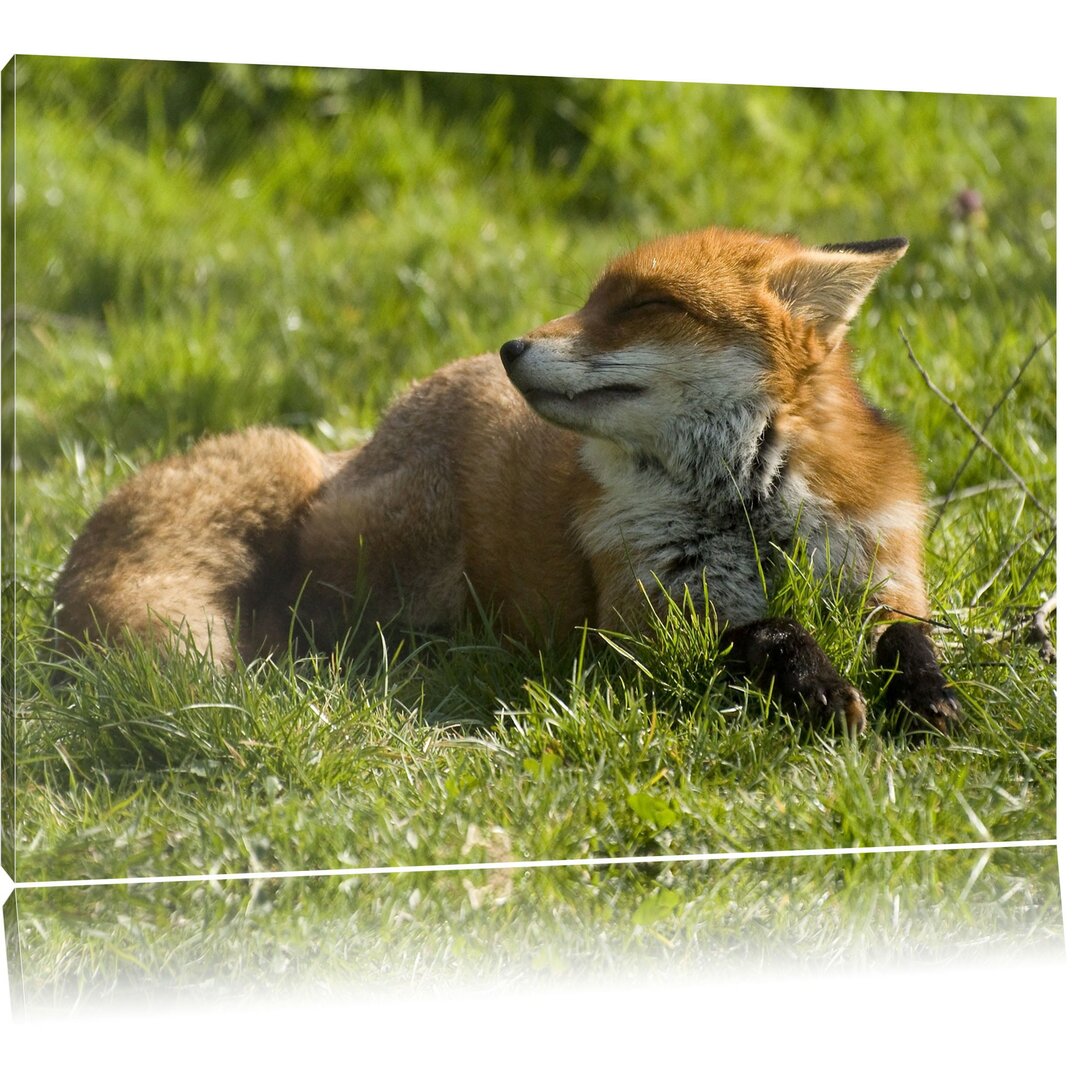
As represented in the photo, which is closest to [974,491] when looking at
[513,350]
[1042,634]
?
[1042,634]

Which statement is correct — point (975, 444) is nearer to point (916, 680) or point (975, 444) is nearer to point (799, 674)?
point (916, 680)

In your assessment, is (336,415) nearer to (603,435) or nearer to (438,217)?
(438,217)

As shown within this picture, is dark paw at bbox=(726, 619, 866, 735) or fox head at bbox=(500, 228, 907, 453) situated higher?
fox head at bbox=(500, 228, 907, 453)

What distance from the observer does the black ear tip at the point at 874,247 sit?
4.50m

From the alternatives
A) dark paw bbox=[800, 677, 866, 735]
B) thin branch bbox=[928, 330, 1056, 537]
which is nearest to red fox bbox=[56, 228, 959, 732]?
dark paw bbox=[800, 677, 866, 735]

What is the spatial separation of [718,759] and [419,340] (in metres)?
3.42

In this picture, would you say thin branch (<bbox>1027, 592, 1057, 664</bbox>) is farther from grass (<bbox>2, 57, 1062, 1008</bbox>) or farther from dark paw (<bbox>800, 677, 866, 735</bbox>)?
dark paw (<bbox>800, 677, 866, 735</bbox>)

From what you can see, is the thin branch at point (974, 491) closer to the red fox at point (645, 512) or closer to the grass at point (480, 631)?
the grass at point (480, 631)

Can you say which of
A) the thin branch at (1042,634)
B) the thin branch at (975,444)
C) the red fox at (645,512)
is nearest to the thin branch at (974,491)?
the thin branch at (975,444)

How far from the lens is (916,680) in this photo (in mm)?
4434

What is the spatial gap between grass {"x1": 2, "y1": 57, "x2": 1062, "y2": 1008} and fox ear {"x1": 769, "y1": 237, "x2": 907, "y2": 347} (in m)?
0.75

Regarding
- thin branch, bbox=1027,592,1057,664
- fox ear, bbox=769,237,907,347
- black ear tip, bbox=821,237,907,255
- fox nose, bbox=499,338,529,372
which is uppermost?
black ear tip, bbox=821,237,907,255

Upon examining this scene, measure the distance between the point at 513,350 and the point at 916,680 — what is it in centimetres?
152

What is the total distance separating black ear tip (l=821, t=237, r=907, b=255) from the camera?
4.50 m
